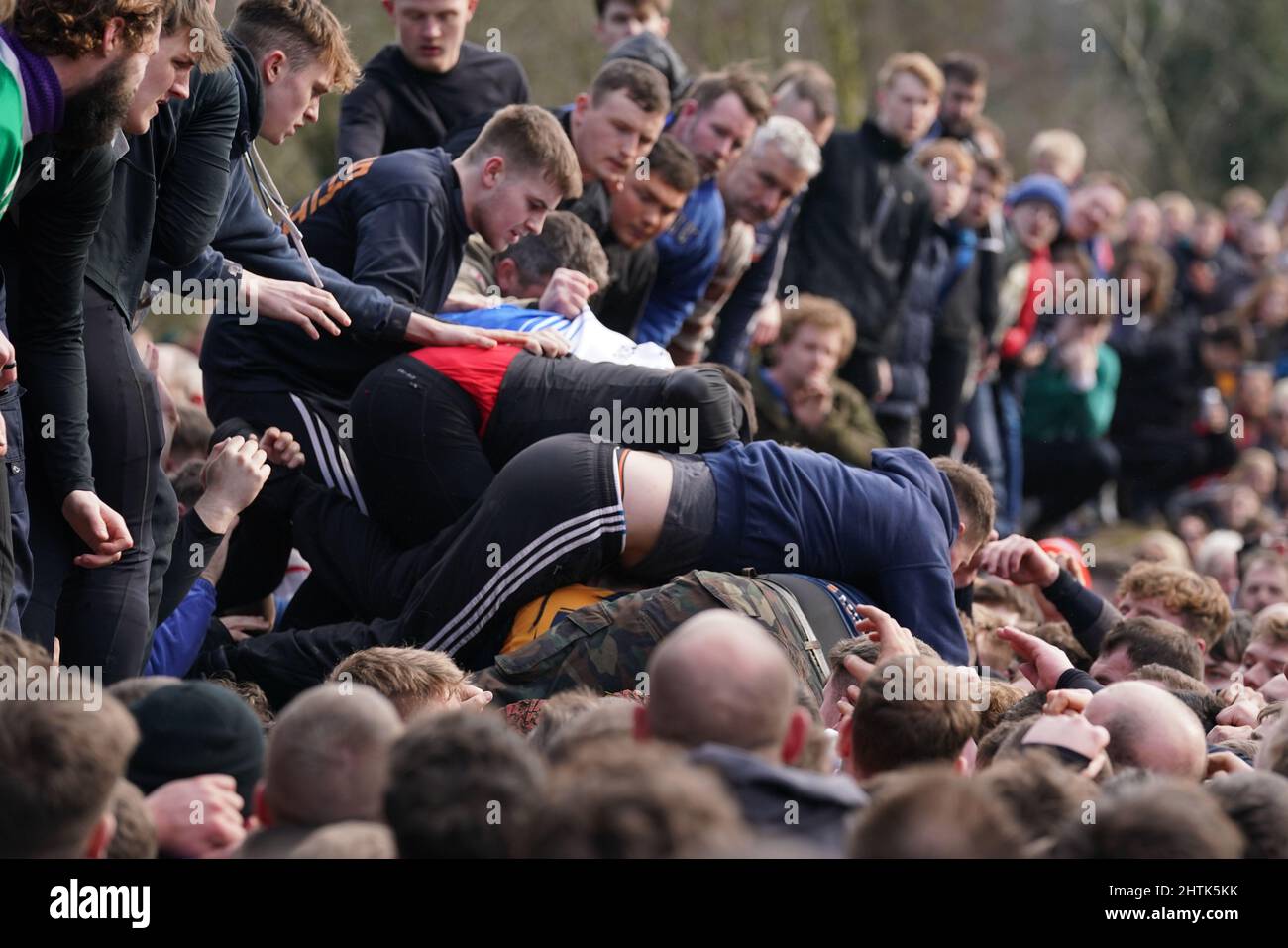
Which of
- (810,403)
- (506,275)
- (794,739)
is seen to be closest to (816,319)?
Answer: (810,403)

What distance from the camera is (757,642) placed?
3117 millimetres

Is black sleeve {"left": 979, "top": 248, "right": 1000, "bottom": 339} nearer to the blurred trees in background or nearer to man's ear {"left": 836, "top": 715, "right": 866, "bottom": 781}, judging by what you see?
the blurred trees in background

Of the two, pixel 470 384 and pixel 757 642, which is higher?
pixel 470 384

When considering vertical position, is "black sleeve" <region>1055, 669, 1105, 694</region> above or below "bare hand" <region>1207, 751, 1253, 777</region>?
above

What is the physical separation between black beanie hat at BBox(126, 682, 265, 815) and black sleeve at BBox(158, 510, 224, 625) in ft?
5.37

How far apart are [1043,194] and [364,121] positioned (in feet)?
17.7

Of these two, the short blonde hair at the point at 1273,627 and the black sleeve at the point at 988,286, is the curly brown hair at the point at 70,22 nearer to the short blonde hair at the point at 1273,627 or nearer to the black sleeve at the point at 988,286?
the short blonde hair at the point at 1273,627

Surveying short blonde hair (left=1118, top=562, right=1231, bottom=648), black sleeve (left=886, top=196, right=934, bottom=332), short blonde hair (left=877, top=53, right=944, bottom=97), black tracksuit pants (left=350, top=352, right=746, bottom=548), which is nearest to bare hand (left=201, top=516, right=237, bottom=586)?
black tracksuit pants (left=350, top=352, right=746, bottom=548)

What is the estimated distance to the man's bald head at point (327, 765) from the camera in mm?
3102

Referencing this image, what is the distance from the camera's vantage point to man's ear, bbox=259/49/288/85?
16.7 feet

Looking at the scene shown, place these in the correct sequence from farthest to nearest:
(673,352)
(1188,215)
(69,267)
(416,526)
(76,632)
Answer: (1188,215), (673,352), (416,526), (76,632), (69,267)
